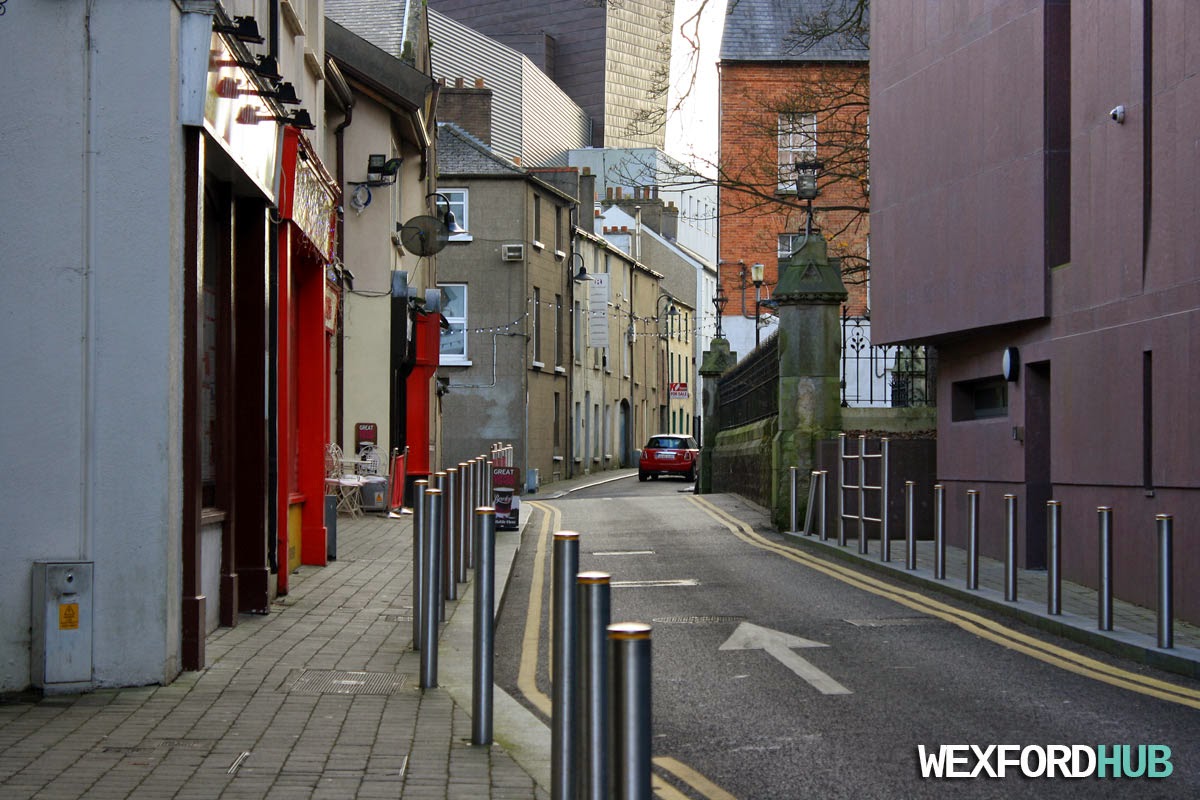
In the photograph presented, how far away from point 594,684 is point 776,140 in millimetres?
27801

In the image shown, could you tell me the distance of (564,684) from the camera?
197 inches

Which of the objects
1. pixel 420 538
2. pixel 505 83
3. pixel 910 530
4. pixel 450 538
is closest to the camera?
pixel 420 538

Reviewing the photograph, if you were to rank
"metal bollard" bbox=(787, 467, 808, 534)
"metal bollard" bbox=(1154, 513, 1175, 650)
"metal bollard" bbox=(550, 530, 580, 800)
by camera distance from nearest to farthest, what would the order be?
1. "metal bollard" bbox=(550, 530, 580, 800)
2. "metal bollard" bbox=(1154, 513, 1175, 650)
3. "metal bollard" bbox=(787, 467, 808, 534)

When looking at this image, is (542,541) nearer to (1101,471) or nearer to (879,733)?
(1101,471)

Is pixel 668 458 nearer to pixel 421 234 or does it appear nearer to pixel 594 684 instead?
pixel 421 234

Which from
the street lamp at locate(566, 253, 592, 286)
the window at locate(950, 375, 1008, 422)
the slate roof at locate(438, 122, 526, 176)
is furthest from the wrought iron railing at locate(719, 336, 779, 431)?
the street lamp at locate(566, 253, 592, 286)

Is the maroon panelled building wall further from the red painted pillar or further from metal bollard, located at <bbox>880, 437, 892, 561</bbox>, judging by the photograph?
the red painted pillar

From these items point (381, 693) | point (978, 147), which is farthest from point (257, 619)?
point (978, 147)

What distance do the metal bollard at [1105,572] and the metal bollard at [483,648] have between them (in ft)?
17.5

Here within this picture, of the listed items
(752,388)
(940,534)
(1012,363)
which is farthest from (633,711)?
(752,388)

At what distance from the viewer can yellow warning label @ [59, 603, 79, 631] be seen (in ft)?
25.0

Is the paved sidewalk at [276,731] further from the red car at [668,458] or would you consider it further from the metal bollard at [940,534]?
the red car at [668,458]

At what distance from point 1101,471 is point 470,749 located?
28.7 ft

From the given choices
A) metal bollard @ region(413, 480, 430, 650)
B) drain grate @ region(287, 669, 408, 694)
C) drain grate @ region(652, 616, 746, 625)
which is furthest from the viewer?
drain grate @ region(652, 616, 746, 625)
